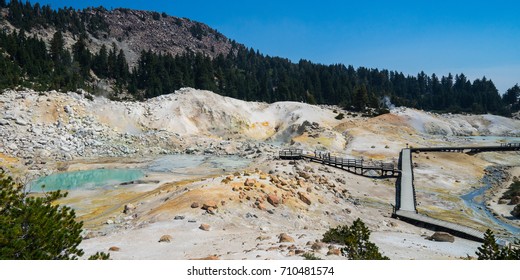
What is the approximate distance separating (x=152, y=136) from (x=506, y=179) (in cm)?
5654

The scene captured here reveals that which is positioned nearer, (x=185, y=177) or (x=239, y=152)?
(x=185, y=177)

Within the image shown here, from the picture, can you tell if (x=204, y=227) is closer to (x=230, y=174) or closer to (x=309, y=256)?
(x=309, y=256)

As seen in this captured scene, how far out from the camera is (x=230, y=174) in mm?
33594

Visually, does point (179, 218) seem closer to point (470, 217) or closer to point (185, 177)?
point (185, 177)

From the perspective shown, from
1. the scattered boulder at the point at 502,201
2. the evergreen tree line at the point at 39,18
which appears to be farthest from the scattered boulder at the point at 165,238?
the evergreen tree line at the point at 39,18

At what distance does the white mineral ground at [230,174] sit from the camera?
60.4 ft

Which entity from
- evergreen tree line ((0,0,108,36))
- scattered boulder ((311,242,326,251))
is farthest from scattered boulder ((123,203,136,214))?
evergreen tree line ((0,0,108,36))

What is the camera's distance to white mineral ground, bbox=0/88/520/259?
18422mm

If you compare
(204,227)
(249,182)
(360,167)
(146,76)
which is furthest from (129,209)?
(146,76)

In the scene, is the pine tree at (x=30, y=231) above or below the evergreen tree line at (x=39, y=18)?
below

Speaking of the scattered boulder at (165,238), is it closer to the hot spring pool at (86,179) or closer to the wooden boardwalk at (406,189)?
the wooden boardwalk at (406,189)
